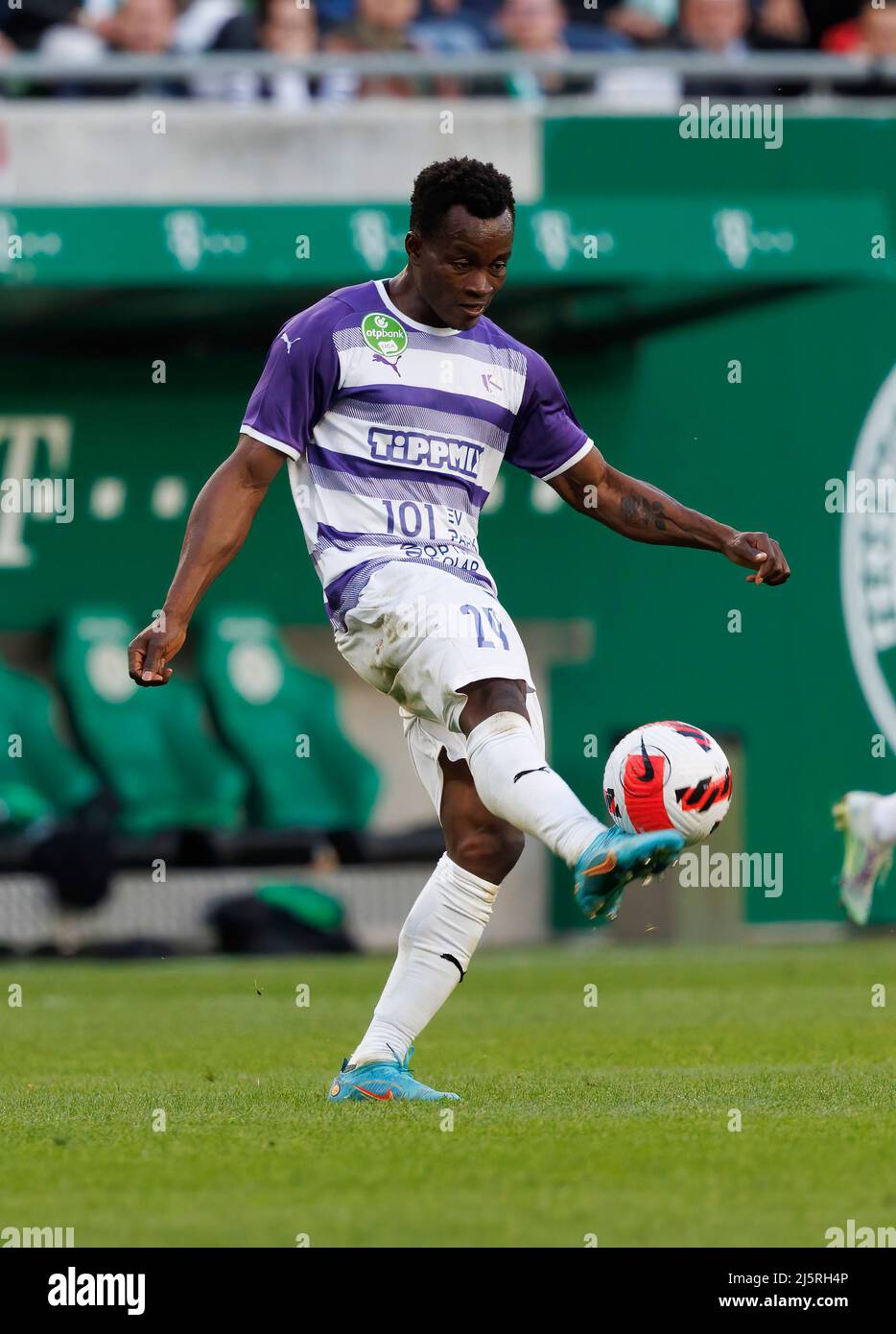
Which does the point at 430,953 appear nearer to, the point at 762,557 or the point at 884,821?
the point at 762,557

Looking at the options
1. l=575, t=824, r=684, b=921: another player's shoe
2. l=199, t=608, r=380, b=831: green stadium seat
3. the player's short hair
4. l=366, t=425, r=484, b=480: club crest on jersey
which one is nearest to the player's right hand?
l=366, t=425, r=484, b=480: club crest on jersey

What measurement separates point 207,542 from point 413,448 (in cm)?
64

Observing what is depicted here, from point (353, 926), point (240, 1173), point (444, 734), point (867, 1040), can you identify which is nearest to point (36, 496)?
point (353, 926)

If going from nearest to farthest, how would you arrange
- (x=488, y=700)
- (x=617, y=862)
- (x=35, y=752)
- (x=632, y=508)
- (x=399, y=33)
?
1. (x=617, y=862)
2. (x=488, y=700)
3. (x=632, y=508)
4. (x=35, y=752)
5. (x=399, y=33)

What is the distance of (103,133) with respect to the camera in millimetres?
14562

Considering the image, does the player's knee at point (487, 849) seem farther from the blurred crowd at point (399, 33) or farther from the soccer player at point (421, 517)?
the blurred crowd at point (399, 33)

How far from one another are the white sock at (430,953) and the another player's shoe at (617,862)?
898 mm

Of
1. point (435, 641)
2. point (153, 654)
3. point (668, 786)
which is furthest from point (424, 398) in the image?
point (668, 786)

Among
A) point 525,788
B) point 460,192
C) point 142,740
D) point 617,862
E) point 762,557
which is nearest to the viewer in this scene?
point 617,862

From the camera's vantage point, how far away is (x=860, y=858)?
8031mm

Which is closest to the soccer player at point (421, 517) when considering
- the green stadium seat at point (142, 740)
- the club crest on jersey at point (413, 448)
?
the club crest on jersey at point (413, 448)

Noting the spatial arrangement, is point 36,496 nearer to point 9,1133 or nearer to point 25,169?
point 25,169

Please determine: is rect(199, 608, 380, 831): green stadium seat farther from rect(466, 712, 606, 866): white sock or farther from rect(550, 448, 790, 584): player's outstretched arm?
rect(466, 712, 606, 866): white sock

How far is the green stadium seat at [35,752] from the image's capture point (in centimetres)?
1446
